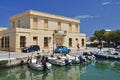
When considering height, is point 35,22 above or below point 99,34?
above

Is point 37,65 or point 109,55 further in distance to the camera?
point 109,55

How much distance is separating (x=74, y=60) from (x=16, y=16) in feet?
68.3

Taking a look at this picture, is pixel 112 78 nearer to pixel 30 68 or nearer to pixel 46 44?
pixel 30 68

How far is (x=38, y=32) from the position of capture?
42281 mm

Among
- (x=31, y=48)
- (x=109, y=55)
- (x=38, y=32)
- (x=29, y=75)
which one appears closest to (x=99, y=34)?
(x=109, y=55)

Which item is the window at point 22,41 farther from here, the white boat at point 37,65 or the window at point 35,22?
the white boat at point 37,65

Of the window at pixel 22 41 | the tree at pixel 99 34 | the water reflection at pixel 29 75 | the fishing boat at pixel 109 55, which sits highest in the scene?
the tree at pixel 99 34

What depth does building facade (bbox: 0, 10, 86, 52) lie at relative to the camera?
39.4 m

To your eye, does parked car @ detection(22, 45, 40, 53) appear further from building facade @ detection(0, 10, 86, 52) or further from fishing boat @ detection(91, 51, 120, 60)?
fishing boat @ detection(91, 51, 120, 60)

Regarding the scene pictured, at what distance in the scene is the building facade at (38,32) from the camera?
39.4 metres

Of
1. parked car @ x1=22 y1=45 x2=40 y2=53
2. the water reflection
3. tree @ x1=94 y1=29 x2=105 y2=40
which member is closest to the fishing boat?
parked car @ x1=22 y1=45 x2=40 y2=53

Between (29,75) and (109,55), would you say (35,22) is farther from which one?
(29,75)

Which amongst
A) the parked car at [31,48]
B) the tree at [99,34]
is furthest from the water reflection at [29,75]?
the tree at [99,34]

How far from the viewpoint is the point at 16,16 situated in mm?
46406
